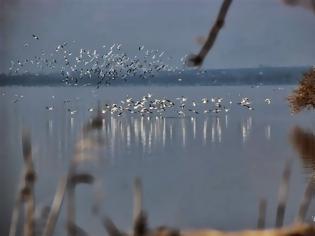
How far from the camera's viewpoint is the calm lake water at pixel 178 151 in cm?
122

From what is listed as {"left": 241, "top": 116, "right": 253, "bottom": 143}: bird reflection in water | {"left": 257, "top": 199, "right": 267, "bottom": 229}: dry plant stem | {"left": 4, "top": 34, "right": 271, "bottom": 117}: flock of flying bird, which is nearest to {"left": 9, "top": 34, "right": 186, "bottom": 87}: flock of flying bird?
{"left": 4, "top": 34, "right": 271, "bottom": 117}: flock of flying bird

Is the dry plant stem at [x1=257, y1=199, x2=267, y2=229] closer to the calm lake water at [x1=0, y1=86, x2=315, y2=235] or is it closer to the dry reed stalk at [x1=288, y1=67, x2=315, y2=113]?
the calm lake water at [x1=0, y1=86, x2=315, y2=235]

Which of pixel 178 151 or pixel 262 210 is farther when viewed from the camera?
pixel 178 151

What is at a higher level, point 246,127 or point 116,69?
point 116,69

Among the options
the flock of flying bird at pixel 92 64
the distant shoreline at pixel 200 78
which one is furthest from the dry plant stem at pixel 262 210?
the flock of flying bird at pixel 92 64

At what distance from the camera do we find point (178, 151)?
4.18ft

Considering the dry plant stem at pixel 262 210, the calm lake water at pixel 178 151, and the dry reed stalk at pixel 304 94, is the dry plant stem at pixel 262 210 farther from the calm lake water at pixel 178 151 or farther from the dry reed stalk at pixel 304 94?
the dry reed stalk at pixel 304 94

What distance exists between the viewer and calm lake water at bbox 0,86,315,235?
1.22 meters

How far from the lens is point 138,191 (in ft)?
3.75

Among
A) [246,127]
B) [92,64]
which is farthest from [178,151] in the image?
[92,64]

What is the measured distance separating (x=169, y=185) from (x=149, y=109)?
19cm

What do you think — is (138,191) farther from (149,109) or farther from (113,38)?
(113,38)

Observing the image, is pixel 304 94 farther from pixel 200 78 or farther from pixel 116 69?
pixel 116 69

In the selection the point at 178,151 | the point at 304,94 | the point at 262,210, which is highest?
the point at 304,94
